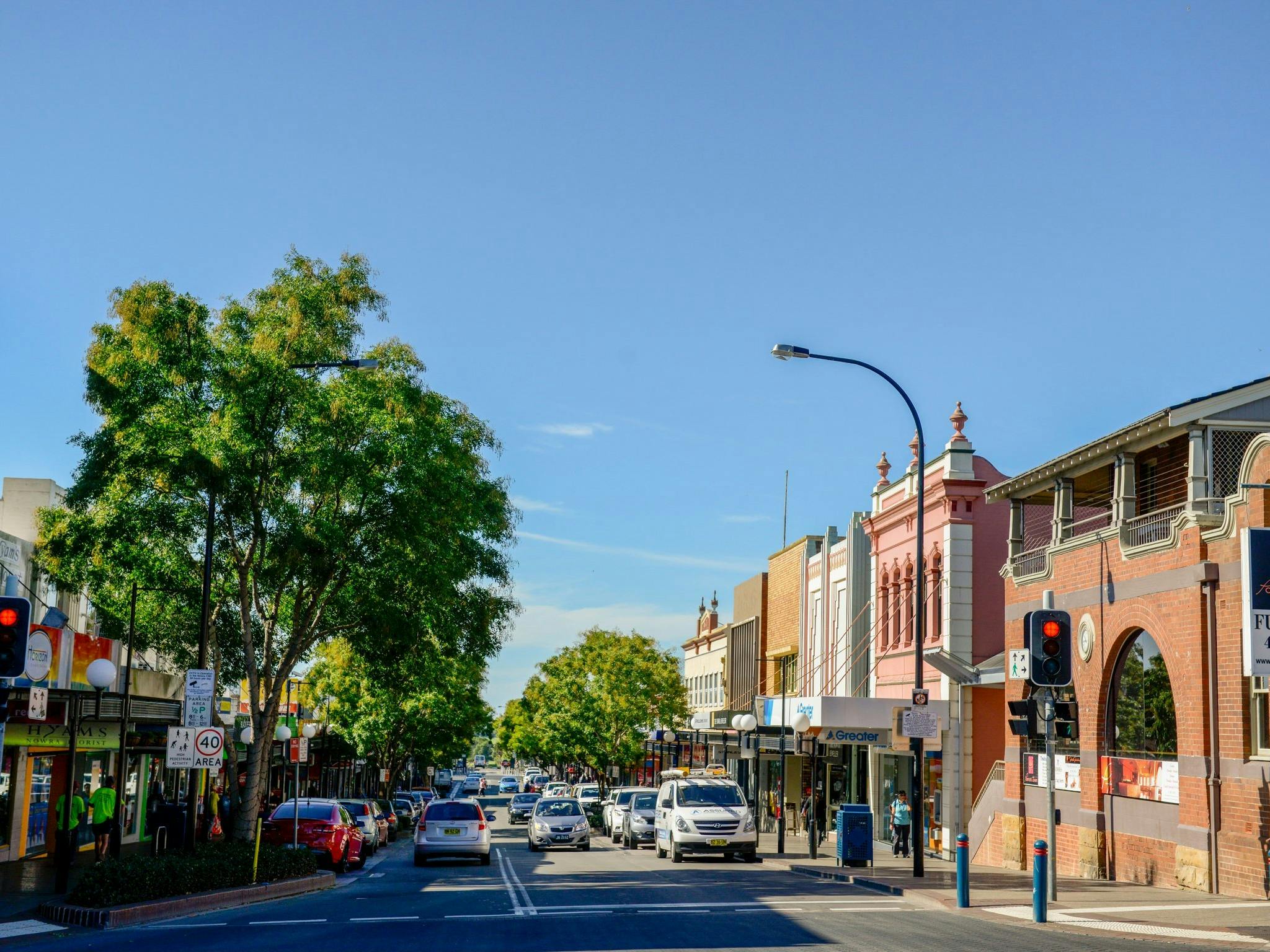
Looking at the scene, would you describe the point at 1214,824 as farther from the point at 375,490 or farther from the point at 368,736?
the point at 368,736

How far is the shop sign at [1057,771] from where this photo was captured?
2628 centimetres

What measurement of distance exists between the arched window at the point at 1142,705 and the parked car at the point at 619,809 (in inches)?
763

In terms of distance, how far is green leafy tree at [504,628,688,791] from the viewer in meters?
66.9

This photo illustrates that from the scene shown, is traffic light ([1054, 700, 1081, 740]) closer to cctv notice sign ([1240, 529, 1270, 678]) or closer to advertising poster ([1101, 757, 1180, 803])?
cctv notice sign ([1240, 529, 1270, 678])

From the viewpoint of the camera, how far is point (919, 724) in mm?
24828

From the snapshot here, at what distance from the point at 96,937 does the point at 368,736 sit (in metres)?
42.5

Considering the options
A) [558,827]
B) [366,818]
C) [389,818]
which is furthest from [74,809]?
[389,818]

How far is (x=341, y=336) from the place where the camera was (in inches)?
1028

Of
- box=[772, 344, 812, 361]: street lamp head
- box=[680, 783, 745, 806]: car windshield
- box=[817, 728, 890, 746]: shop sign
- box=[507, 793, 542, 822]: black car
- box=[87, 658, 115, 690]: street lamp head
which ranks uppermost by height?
box=[772, 344, 812, 361]: street lamp head

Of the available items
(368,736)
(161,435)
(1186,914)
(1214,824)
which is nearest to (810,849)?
(1214,824)

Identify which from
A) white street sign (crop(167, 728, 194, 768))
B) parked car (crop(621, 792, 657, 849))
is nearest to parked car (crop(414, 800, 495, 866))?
parked car (crop(621, 792, 657, 849))

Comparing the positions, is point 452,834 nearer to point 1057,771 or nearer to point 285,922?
point 285,922

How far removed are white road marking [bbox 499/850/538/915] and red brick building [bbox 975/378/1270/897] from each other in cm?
1021

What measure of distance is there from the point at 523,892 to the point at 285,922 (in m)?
5.33
